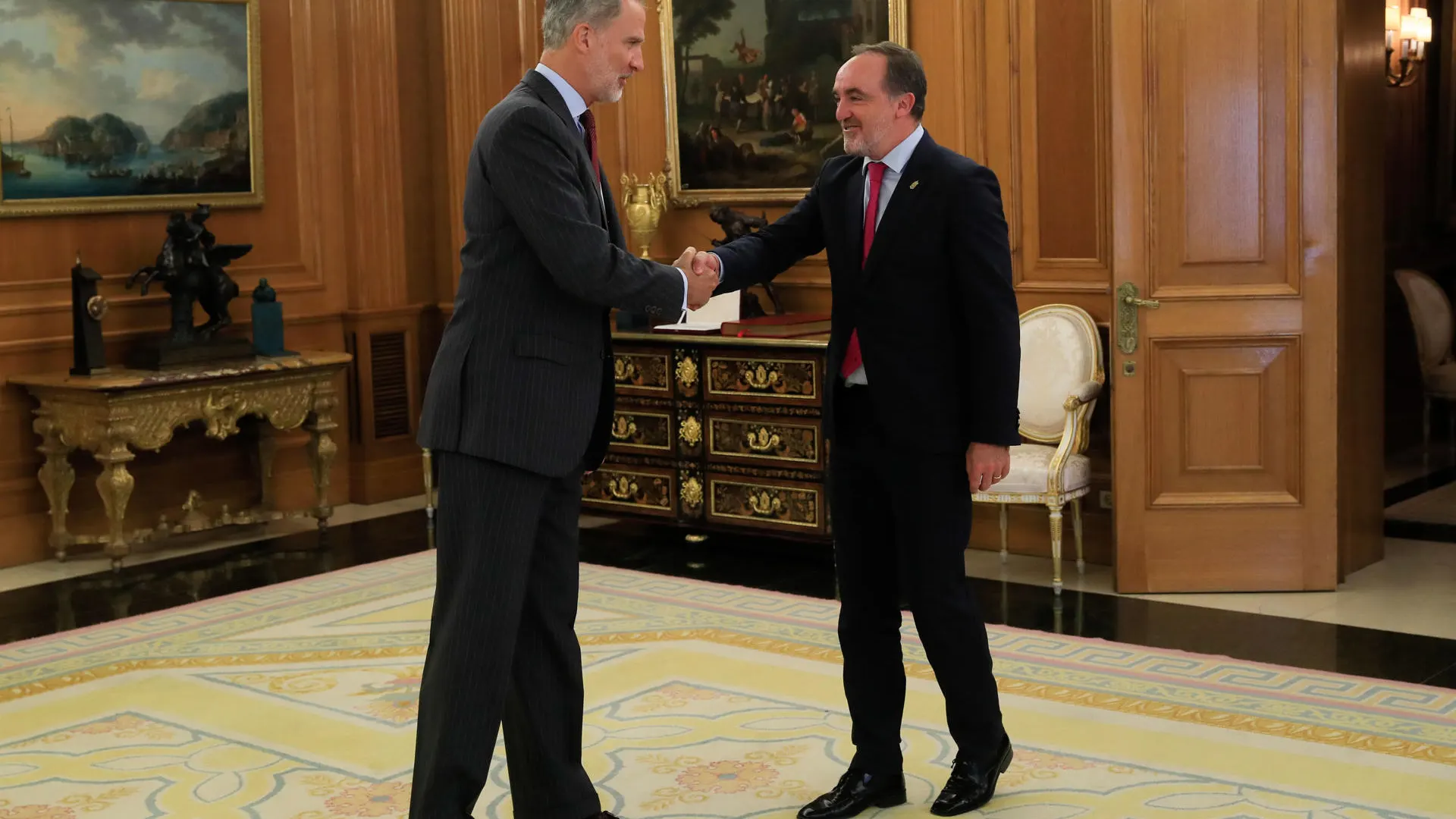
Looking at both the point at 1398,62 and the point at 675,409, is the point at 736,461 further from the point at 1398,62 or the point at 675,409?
the point at 1398,62

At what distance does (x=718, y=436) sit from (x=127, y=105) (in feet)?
10.6

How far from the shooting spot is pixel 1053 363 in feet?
21.8

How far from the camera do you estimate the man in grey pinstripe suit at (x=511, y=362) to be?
330 cm

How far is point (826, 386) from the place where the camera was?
386 centimetres

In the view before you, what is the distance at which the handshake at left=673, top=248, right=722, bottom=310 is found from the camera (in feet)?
11.9

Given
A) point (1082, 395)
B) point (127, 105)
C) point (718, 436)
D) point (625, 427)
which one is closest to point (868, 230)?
point (1082, 395)

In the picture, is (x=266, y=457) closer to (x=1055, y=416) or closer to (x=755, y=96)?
(x=755, y=96)

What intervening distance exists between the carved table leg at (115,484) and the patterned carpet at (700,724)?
3.40 feet

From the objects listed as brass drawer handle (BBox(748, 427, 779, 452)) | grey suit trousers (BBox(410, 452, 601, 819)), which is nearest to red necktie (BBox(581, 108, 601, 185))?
grey suit trousers (BBox(410, 452, 601, 819))

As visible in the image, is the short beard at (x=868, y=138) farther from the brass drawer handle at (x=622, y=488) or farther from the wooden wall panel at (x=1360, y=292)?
the brass drawer handle at (x=622, y=488)

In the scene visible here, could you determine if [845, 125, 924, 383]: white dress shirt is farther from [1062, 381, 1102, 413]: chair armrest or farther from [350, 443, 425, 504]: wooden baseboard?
[350, 443, 425, 504]: wooden baseboard

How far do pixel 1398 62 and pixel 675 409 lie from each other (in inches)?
213

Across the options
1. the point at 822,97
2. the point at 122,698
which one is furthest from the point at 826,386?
the point at 822,97

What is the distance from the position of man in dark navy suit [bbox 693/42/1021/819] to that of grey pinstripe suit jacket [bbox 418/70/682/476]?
436 millimetres
